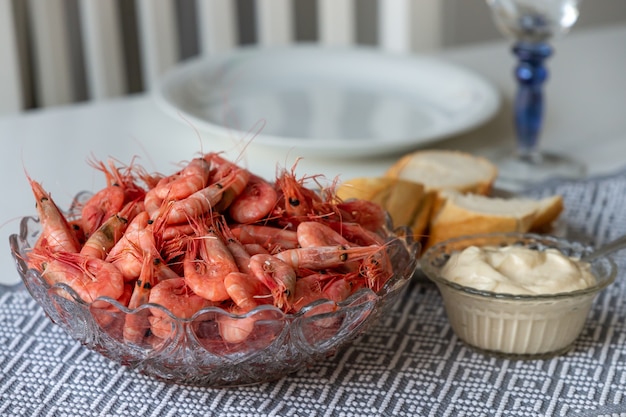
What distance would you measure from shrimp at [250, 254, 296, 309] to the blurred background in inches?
56.6

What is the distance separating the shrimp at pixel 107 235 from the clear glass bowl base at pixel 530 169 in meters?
0.70

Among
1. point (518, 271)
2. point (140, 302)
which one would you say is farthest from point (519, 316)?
point (140, 302)

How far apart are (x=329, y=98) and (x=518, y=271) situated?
0.87 metres

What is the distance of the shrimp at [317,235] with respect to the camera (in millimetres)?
856

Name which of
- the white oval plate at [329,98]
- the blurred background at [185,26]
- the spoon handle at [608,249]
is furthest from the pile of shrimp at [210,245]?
the blurred background at [185,26]

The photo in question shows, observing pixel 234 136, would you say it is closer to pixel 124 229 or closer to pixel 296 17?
pixel 124 229

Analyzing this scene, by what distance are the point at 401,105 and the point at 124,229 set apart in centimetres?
94

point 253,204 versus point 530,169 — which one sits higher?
point 253,204

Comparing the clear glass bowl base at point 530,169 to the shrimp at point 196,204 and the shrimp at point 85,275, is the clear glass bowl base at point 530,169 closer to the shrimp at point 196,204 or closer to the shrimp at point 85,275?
the shrimp at point 196,204

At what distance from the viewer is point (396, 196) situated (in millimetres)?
1118

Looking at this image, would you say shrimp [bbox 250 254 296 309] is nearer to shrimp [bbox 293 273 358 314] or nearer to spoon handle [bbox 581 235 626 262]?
shrimp [bbox 293 273 358 314]

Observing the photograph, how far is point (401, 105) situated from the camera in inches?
68.3

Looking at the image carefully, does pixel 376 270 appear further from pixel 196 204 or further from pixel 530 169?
pixel 530 169

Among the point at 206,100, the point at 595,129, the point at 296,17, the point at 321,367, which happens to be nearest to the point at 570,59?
the point at 595,129
